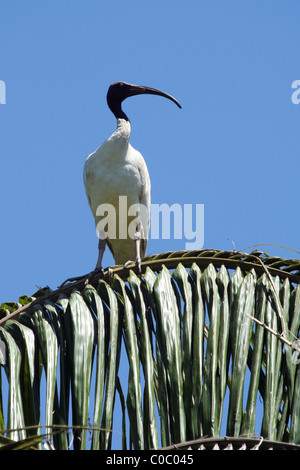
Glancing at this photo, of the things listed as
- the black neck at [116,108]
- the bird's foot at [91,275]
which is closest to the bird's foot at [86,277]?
the bird's foot at [91,275]

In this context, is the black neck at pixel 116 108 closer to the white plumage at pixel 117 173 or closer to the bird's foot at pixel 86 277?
the white plumage at pixel 117 173

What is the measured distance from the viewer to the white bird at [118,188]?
7.47 m

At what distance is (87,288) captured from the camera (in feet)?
17.2

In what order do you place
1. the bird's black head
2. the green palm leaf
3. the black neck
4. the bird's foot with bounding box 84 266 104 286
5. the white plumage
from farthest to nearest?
the bird's black head → the black neck → the white plumage → the bird's foot with bounding box 84 266 104 286 → the green palm leaf

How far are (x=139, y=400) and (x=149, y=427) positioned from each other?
143 millimetres

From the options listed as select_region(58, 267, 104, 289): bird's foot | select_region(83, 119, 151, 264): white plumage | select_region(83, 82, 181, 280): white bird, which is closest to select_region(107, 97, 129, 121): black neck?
select_region(83, 82, 181, 280): white bird

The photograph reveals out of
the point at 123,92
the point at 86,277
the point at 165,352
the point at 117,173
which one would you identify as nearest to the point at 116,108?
the point at 123,92

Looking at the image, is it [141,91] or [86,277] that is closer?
[86,277]

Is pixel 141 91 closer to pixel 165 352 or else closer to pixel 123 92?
pixel 123 92

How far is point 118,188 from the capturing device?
24.6 ft

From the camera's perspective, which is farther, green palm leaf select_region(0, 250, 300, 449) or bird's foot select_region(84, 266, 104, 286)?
bird's foot select_region(84, 266, 104, 286)

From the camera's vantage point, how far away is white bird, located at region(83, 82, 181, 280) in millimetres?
7469

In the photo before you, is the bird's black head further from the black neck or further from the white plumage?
the white plumage
